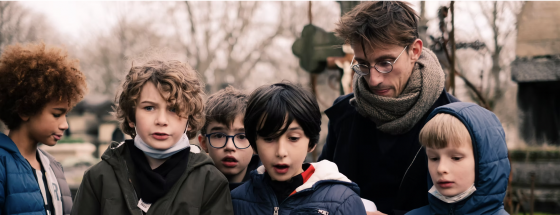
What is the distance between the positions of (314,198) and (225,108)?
0.95 metres

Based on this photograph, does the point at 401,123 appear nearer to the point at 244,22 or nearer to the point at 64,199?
the point at 64,199

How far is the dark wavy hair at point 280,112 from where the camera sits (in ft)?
7.34

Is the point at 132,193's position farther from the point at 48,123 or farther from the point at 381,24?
the point at 381,24

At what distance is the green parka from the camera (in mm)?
2246

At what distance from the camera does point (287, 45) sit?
24297 millimetres

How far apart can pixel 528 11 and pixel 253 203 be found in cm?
705

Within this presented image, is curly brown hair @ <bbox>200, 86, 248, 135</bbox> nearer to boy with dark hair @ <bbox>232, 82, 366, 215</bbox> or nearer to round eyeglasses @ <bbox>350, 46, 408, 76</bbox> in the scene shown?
boy with dark hair @ <bbox>232, 82, 366, 215</bbox>

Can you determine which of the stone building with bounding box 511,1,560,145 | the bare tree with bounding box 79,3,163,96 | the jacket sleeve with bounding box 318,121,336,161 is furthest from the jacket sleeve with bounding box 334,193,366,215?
the bare tree with bounding box 79,3,163,96

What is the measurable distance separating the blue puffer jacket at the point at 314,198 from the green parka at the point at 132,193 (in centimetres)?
13

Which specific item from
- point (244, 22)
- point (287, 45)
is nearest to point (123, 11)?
point (244, 22)

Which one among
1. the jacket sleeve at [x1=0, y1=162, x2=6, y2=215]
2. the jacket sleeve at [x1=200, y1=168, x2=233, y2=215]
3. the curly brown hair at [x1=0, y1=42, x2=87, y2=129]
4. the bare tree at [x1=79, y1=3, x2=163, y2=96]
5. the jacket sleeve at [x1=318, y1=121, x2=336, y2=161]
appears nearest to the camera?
the jacket sleeve at [x1=200, y1=168, x2=233, y2=215]

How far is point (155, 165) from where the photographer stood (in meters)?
2.42

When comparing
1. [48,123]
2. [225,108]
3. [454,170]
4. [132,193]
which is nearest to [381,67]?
[454,170]

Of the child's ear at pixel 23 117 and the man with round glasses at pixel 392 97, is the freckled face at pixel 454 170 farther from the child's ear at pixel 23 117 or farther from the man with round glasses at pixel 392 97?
the child's ear at pixel 23 117
